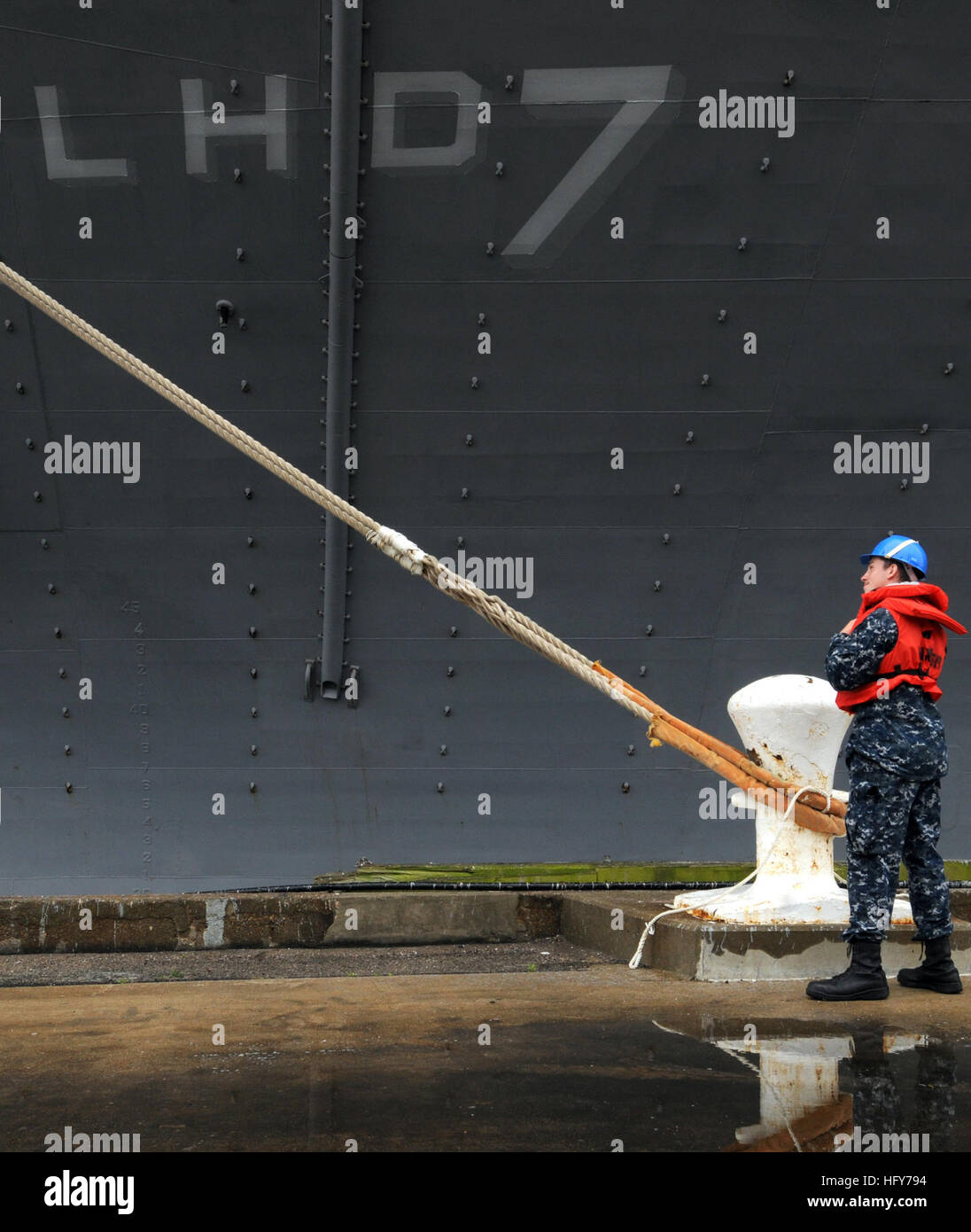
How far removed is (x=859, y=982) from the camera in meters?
3.87

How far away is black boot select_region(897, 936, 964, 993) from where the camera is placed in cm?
404

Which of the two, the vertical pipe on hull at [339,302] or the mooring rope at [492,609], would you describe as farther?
the vertical pipe on hull at [339,302]

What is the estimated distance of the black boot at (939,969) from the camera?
4043 millimetres

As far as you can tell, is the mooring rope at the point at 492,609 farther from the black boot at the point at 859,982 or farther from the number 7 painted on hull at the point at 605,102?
the number 7 painted on hull at the point at 605,102

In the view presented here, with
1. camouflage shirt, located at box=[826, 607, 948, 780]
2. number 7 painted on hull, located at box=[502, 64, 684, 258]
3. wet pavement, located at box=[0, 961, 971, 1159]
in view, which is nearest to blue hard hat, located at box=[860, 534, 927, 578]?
camouflage shirt, located at box=[826, 607, 948, 780]

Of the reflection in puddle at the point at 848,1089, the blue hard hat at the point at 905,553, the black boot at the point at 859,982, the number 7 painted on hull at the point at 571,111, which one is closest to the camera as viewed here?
the reflection in puddle at the point at 848,1089

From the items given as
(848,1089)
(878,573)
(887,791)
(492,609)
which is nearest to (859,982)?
(887,791)

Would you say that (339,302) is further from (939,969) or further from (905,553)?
(939,969)

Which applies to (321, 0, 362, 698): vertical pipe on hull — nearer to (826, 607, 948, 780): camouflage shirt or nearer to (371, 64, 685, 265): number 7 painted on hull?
(371, 64, 685, 265): number 7 painted on hull

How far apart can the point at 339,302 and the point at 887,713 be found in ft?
11.4

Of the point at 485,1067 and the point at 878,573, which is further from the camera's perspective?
the point at 878,573

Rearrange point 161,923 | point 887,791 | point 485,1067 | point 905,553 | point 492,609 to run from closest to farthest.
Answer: point 485,1067
point 887,791
point 905,553
point 492,609
point 161,923

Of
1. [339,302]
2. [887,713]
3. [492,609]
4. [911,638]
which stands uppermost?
[339,302]

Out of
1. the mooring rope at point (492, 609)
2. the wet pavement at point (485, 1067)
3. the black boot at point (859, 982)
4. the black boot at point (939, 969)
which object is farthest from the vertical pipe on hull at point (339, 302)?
the black boot at point (939, 969)
